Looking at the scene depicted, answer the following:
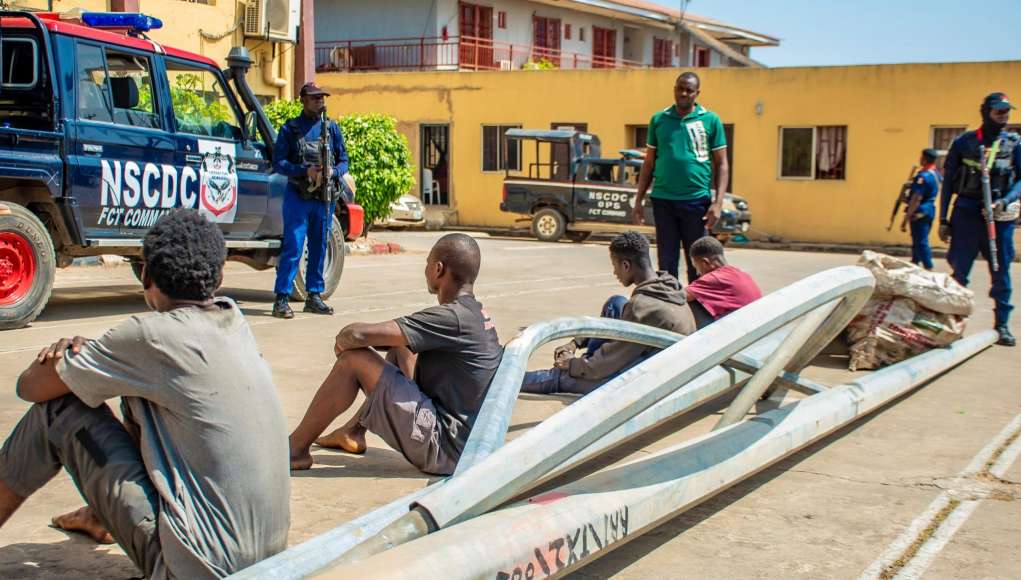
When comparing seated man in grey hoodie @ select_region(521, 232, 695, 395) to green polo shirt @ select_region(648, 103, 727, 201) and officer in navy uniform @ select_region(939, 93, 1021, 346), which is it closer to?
green polo shirt @ select_region(648, 103, 727, 201)

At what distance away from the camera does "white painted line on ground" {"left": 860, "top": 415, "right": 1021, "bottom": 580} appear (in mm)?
3938

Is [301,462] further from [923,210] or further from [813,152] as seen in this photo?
[813,152]

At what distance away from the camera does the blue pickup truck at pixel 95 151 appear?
8453 mm

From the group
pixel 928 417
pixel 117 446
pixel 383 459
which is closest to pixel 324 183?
pixel 383 459

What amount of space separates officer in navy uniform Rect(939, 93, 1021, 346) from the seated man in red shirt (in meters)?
2.63

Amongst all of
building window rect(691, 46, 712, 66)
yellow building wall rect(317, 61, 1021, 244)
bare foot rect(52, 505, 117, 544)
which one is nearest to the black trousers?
bare foot rect(52, 505, 117, 544)

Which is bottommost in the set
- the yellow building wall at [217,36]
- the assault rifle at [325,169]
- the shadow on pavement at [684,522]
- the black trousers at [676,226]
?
the shadow on pavement at [684,522]

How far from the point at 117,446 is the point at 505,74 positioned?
84.6 feet

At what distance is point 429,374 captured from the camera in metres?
4.77

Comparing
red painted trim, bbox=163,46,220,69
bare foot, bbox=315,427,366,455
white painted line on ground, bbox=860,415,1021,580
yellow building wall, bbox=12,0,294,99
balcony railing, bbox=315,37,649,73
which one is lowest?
white painted line on ground, bbox=860,415,1021,580

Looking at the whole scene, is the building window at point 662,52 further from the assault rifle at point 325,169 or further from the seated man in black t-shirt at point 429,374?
the seated man in black t-shirt at point 429,374

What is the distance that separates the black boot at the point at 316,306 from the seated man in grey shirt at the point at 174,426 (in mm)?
6467

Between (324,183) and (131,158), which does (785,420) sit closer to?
(324,183)

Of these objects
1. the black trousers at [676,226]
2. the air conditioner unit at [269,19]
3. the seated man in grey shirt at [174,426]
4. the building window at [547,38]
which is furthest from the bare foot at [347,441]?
the building window at [547,38]
